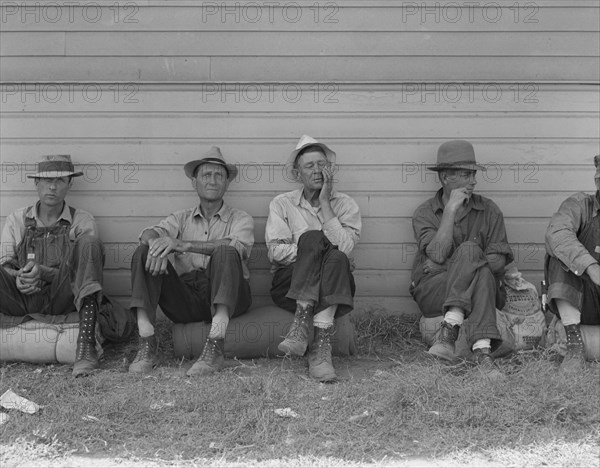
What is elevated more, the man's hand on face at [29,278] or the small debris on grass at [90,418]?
the man's hand on face at [29,278]

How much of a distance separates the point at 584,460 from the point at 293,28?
388cm

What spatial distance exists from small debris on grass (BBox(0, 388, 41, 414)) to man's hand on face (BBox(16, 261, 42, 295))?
1.07 meters

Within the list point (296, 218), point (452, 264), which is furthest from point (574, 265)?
point (296, 218)

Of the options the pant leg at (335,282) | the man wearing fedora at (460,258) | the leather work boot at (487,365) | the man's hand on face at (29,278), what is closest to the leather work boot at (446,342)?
the man wearing fedora at (460,258)

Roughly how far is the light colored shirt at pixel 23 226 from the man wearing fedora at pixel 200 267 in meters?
0.54

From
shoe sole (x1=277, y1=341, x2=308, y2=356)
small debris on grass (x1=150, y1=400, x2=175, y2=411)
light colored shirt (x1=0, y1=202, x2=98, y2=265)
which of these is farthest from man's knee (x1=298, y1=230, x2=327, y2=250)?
light colored shirt (x1=0, y1=202, x2=98, y2=265)

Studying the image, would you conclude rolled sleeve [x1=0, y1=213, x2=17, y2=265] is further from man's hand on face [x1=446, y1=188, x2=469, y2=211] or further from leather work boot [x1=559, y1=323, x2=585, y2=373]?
leather work boot [x1=559, y1=323, x2=585, y2=373]

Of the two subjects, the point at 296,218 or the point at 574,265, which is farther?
the point at 296,218

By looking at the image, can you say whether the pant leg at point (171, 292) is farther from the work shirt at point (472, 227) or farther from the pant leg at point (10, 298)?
the work shirt at point (472, 227)

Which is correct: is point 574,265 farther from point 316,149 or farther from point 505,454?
point 316,149

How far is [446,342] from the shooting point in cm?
492

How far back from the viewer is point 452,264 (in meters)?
5.05

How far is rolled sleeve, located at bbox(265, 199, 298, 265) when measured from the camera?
538 cm

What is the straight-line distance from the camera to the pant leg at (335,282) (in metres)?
4.89
